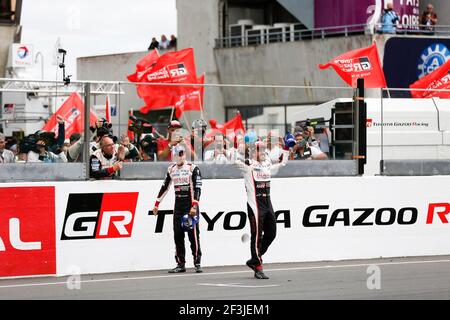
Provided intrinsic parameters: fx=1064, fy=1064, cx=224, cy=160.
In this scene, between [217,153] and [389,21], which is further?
[389,21]

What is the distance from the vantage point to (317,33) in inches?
1517

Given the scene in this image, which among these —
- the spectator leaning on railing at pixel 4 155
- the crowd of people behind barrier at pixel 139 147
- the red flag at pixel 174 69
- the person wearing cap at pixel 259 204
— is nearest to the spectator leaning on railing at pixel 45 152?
the crowd of people behind barrier at pixel 139 147

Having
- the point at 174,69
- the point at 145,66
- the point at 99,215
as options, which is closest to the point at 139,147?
the point at 99,215

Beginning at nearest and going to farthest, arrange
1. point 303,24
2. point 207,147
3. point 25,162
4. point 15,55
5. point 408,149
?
1. point 25,162
2. point 207,147
3. point 408,149
4. point 15,55
5. point 303,24

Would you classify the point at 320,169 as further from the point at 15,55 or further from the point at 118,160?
the point at 15,55

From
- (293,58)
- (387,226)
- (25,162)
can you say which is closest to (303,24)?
(293,58)

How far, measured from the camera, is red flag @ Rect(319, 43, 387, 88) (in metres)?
22.2

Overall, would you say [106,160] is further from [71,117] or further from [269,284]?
[269,284]

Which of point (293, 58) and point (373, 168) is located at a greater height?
point (293, 58)

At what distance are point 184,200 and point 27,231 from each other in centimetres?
227

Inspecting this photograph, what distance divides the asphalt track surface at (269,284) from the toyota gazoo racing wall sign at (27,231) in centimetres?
28

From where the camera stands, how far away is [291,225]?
55.3 ft

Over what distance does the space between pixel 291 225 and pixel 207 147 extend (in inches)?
72.2

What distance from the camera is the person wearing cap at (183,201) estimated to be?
15312 mm
